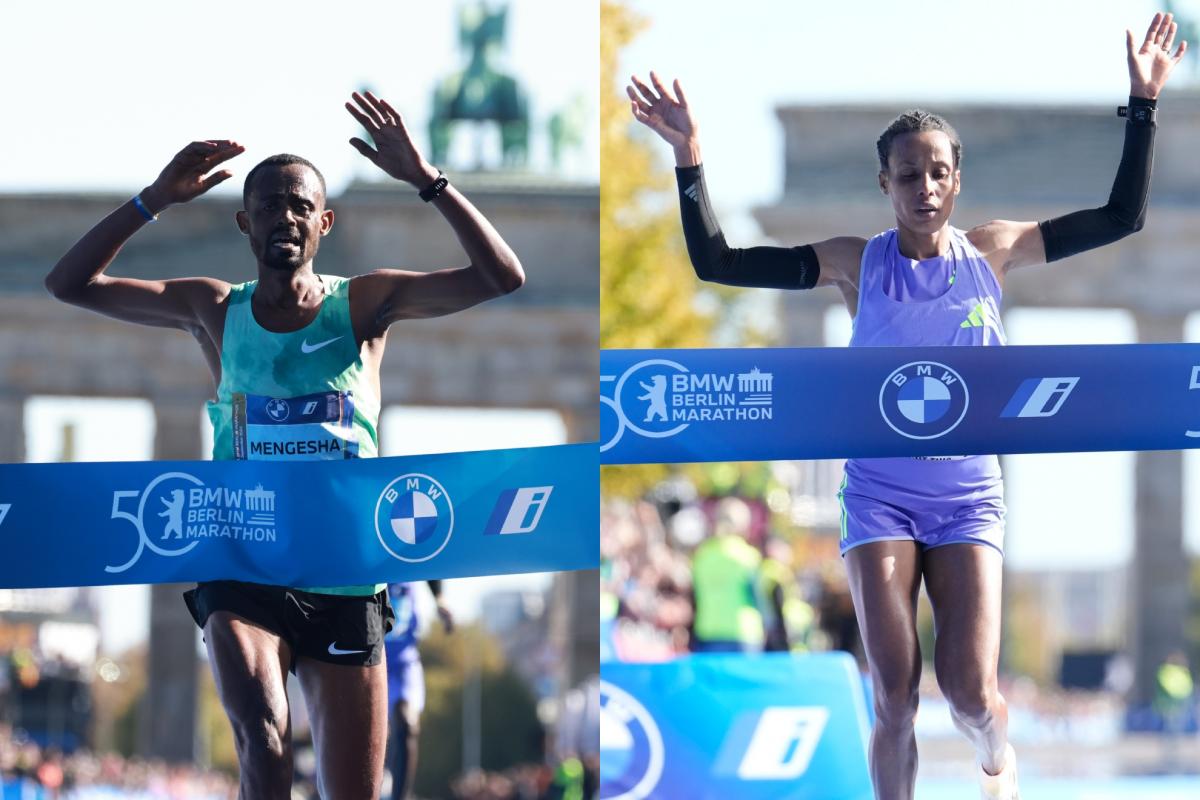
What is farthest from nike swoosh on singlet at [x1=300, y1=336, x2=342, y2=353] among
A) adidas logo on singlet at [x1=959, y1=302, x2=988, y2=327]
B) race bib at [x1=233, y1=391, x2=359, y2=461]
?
adidas logo on singlet at [x1=959, y1=302, x2=988, y2=327]

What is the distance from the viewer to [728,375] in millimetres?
6883

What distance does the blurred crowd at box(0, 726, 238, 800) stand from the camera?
13.3 metres

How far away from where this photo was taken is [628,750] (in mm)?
8898

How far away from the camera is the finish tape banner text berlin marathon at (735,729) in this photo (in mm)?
8609

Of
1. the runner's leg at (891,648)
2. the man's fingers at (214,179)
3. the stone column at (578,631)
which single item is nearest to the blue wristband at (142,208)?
the man's fingers at (214,179)

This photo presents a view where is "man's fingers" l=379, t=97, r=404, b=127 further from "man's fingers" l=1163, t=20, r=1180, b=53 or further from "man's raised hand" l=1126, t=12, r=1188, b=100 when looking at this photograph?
"man's fingers" l=1163, t=20, r=1180, b=53

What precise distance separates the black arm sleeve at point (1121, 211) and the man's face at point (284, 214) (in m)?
2.79

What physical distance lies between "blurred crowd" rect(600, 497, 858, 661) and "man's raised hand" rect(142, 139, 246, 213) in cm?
399

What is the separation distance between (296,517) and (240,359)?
0.63 metres

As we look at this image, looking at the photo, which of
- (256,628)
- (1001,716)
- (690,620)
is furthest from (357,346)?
(690,620)

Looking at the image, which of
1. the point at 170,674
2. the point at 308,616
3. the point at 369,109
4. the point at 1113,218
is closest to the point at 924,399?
the point at 1113,218

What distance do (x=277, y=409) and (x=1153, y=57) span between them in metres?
3.57

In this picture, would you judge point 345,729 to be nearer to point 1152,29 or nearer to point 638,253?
point 1152,29

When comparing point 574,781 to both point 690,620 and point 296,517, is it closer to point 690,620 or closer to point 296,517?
point 690,620
